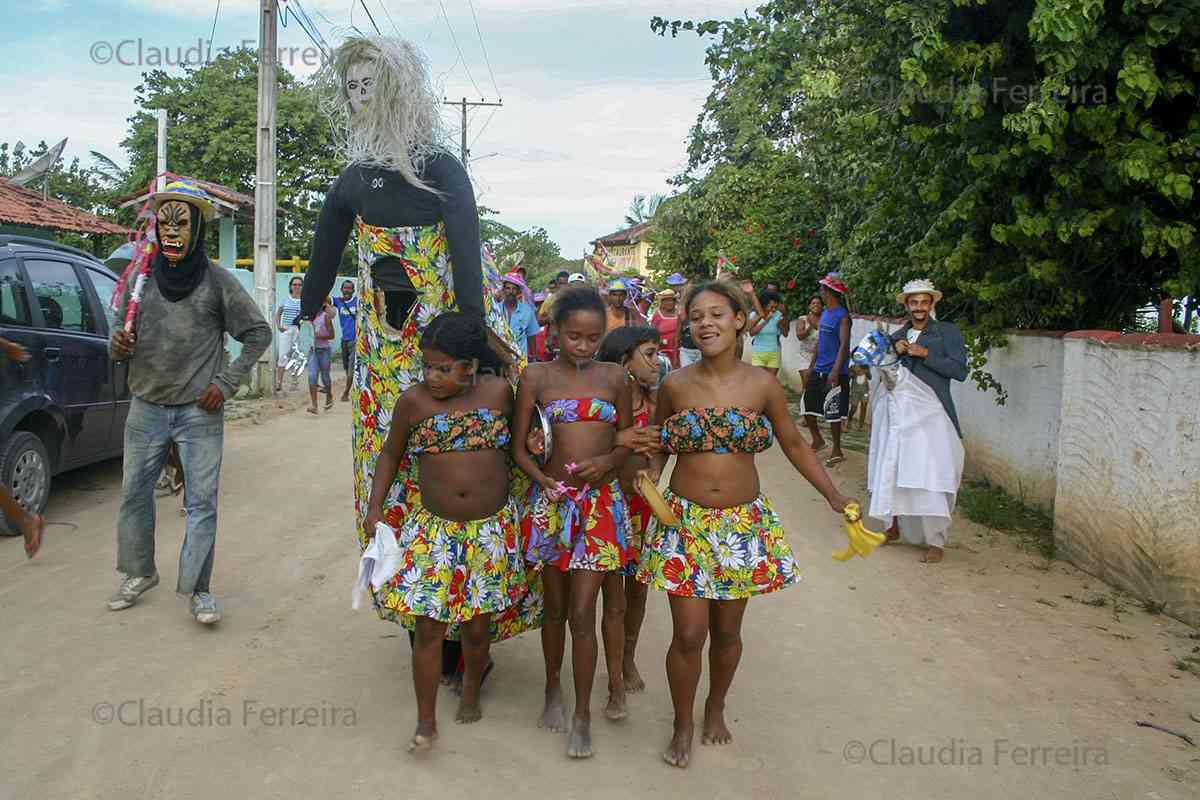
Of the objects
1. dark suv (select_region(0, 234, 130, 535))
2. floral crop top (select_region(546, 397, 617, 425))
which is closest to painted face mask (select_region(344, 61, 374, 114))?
floral crop top (select_region(546, 397, 617, 425))

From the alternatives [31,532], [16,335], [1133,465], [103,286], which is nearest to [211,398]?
[31,532]

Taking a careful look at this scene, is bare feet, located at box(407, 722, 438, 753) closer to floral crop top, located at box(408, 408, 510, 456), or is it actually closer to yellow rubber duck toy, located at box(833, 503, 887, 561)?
floral crop top, located at box(408, 408, 510, 456)

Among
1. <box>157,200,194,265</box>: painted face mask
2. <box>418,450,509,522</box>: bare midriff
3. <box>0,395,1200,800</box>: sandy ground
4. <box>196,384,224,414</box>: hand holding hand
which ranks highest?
<box>157,200,194,265</box>: painted face mask

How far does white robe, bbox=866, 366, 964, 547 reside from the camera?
650 cm

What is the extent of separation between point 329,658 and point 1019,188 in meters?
5.65

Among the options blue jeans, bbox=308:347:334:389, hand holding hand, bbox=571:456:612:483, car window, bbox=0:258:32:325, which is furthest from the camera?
blue jeans, bbox=308:347:334:389

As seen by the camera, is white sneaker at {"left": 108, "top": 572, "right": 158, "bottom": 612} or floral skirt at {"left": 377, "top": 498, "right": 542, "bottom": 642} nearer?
floral skirt at {"left": 377, "top": 498, "right": 542, "bottom": 642}

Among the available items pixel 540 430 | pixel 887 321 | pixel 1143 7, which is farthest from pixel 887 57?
pixel 540 430

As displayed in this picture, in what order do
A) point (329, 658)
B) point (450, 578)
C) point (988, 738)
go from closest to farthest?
point (450, 578) < point (988, 738) < point (329, 658)

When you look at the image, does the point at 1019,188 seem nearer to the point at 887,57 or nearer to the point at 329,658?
the point at 887,57

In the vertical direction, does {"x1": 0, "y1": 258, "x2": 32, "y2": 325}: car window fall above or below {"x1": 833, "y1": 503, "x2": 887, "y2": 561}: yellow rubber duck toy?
above

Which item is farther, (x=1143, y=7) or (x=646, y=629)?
(x=1143, y=7)

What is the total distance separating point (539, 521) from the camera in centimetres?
371

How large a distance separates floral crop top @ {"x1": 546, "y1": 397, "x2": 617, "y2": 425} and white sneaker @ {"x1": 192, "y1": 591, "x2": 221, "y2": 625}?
2.18 meters
